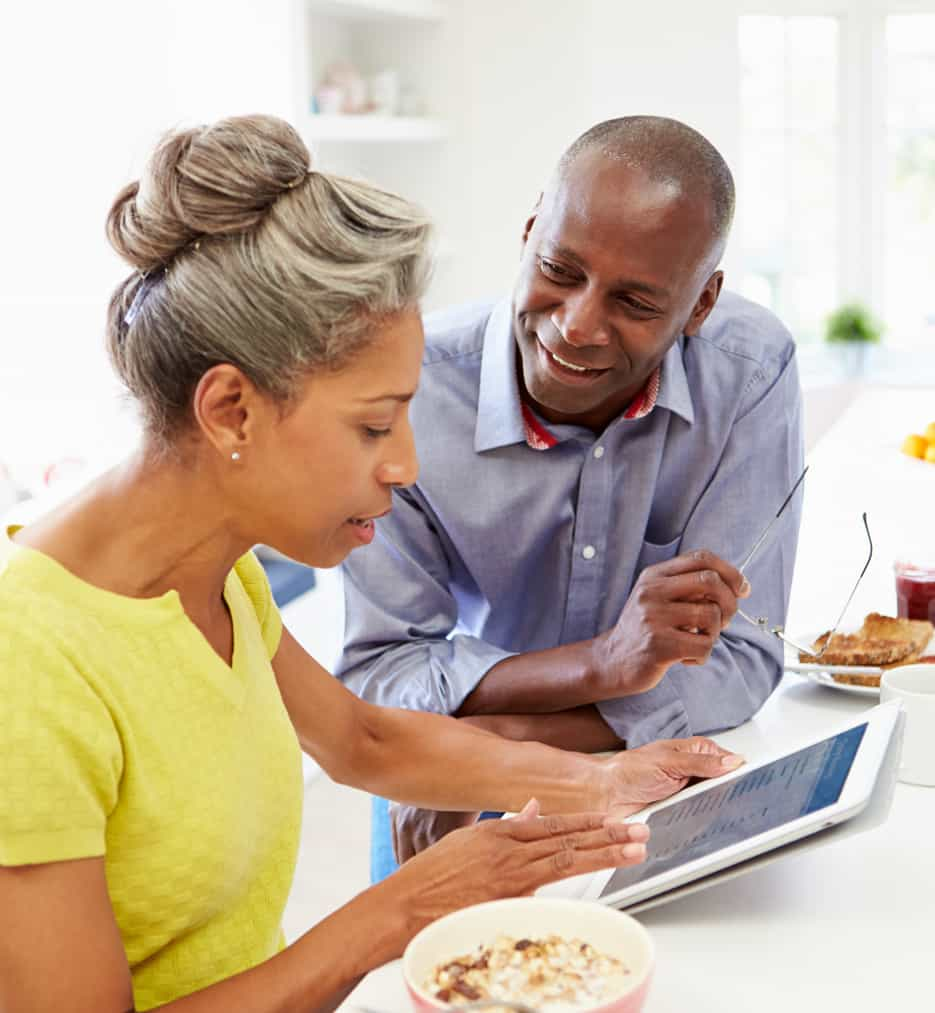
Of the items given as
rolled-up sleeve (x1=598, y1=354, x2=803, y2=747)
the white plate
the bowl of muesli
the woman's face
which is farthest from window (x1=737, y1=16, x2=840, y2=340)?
the bowl of muesli

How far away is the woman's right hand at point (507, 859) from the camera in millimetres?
1129

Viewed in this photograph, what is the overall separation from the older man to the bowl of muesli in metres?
0.61

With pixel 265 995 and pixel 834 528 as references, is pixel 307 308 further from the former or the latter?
pixel 834 528

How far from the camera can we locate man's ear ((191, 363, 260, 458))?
3.62 ft

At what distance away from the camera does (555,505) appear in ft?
5.79

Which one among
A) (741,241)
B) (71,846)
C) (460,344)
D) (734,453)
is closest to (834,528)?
(734,453)

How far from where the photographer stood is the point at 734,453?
1780 mm

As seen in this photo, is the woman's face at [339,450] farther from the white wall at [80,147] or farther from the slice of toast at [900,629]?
the white wall at [80,147]

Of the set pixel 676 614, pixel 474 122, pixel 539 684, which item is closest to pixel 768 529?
pixel 676 614

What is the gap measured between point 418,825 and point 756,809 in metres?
0.57

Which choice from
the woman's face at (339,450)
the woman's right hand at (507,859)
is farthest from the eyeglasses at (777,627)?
the woman's face at (339,450)

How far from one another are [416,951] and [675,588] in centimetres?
70

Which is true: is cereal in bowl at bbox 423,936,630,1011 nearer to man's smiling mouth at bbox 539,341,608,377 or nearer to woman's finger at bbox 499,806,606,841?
woman's finger at bbox 499,806,606,841

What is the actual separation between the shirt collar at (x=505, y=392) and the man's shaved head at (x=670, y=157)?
17cm
